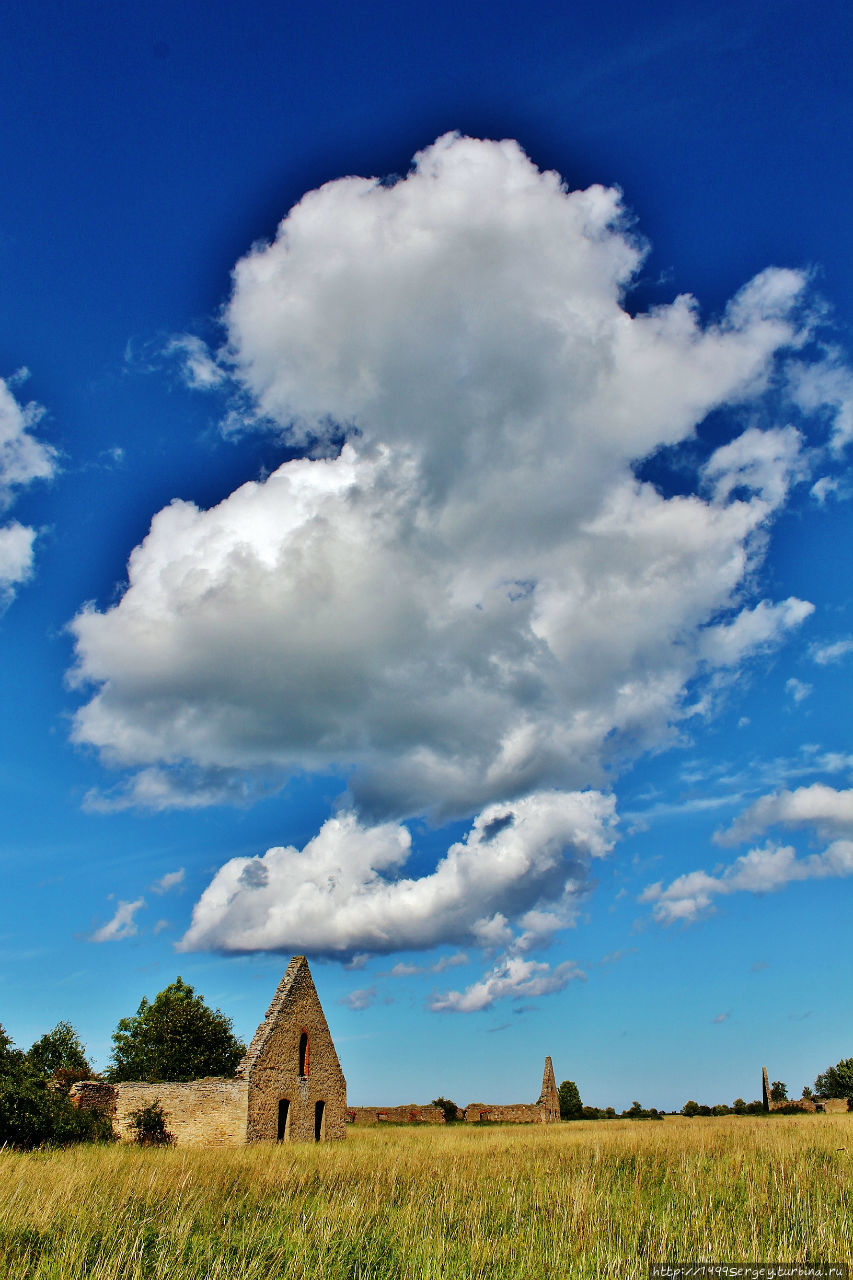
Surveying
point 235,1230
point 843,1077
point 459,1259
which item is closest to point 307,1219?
point 235,1230

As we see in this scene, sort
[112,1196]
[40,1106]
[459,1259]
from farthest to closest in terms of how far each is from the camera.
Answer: [40,1106]
[112,1196]
[459,1259]

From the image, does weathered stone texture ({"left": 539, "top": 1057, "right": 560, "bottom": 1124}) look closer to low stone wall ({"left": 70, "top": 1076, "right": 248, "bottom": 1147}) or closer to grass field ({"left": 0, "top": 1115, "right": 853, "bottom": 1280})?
low stone wall ({"left": 70, "top": 1076, "right": 248, "bottom": 1147})

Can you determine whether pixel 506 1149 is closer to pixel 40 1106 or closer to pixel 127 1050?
pixel 40 1106

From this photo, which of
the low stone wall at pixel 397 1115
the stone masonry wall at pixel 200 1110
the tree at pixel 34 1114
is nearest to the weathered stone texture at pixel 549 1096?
the low stone wall at pixel 397 1115

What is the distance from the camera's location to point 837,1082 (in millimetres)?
68938

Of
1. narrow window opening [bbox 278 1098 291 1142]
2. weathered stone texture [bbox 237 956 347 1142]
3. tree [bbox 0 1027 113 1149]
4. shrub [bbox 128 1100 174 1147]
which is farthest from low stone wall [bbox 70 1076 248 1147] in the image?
narrow window opening [bbox 278 1098 291 1142]

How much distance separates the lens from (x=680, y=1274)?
7.37 metres

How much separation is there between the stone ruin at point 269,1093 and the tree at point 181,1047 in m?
15.1

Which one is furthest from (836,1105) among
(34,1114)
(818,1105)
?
(34,1114)

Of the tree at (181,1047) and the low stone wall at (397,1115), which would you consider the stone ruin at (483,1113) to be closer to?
the low stone wall at (397,1115)

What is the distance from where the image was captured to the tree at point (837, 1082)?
66562mm

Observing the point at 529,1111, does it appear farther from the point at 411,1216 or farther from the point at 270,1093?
the point at 411,1216

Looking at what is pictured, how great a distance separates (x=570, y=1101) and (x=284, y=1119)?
102 ft

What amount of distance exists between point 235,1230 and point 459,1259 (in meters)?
2.92
